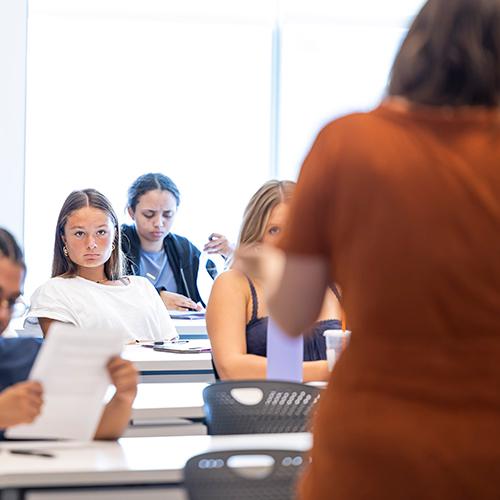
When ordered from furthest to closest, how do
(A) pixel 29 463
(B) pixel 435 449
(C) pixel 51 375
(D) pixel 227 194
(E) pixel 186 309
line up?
(D) pixel 227 194
(E) pixel 186 309
(A) pixel 29 463
(C) pixel 51 375
(B) pixel 435 449

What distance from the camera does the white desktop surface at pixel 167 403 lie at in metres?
2.99

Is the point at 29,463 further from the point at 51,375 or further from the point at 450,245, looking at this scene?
the point at 450,245

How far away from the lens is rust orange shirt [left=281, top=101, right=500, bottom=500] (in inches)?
52.2

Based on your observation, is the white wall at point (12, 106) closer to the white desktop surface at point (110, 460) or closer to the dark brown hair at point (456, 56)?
the white desktop surface at point (110, 460)

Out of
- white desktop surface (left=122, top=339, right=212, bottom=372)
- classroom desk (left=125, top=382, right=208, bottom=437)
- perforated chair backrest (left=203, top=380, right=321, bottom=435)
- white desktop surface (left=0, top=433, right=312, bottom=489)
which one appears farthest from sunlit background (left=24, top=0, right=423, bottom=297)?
white desktop surface (left=0, top=433, right=312, bottom=489)

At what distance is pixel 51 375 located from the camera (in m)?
2.00

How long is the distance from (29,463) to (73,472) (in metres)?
0.12

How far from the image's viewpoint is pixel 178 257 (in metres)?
6.63

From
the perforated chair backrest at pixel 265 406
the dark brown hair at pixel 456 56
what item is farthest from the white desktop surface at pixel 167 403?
the dark brown hair at pixel 456 56

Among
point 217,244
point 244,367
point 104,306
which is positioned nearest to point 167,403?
point 244,367

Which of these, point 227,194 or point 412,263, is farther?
point 227,194

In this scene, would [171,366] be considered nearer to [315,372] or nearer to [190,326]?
[315,372]

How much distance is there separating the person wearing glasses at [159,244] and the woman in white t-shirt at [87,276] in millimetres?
1505

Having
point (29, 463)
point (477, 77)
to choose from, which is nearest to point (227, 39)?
point (29, 463)
